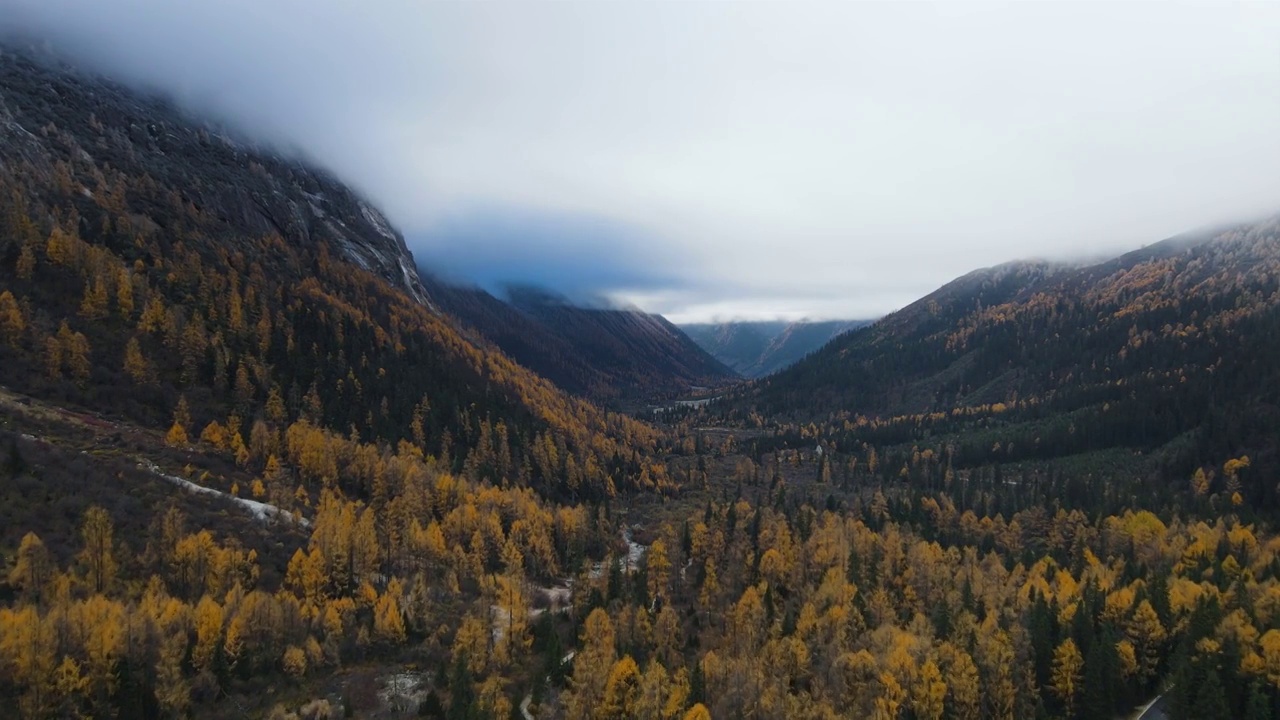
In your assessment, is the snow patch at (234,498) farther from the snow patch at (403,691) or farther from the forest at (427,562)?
the snow patch at (403,691)

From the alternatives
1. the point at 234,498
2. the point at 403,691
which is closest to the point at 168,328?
the point at 234,498

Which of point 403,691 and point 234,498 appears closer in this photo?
point 403,691

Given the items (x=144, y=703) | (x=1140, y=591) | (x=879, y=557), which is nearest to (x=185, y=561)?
(x=144, y=703)

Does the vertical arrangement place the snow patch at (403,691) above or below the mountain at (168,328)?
below

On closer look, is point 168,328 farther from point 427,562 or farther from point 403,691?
point 403,691

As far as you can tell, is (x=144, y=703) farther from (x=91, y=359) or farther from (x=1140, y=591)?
(x=1140, y=591)

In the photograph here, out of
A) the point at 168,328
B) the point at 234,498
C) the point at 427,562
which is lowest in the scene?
the point at 427,562

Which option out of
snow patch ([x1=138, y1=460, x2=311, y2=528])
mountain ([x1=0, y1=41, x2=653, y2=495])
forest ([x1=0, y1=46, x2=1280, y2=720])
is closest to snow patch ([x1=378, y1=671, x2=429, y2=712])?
forest ([x1=0, y1=46, x2=1280, y2=720])

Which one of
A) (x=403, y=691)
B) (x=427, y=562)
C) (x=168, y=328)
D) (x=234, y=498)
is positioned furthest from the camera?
(x=168, y=328)

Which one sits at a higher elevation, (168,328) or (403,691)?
(168,328)

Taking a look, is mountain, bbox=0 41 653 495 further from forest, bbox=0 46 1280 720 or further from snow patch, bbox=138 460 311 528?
snow patch, bbox=138 460 311 528

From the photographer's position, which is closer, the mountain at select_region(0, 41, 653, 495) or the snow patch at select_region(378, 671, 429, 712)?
the snow patch at select_region(378, 671, 429, 712)

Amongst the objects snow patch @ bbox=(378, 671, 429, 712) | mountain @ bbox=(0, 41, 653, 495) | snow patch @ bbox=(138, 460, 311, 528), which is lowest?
snow patch @ bbox=(378, 671, 429, 712)

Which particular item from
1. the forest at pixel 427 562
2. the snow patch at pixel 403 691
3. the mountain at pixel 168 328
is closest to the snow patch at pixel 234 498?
the forest at pixel 427 562
